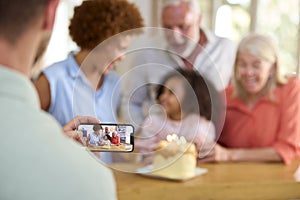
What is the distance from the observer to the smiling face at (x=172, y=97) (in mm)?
795

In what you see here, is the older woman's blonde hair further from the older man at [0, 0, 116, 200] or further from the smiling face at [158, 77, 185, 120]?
the older man at [0, 0, 116, 200]

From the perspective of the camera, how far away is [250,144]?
907mm

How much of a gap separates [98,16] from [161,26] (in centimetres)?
13

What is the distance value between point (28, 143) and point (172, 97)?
59cm

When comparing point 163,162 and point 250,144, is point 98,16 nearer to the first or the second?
point 163,162

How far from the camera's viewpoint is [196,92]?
2.64 ft

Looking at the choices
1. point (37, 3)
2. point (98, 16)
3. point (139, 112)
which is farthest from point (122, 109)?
point (37, 3)

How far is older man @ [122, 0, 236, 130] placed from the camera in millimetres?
789

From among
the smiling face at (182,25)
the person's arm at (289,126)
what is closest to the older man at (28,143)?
the smiling face at (182,25)

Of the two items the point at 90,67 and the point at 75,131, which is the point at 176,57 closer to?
the point at 90,67

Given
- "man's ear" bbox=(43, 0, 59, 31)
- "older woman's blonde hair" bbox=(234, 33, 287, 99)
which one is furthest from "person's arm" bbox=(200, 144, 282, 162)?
"man's ear" bbox=(43, 0, 59, 31)

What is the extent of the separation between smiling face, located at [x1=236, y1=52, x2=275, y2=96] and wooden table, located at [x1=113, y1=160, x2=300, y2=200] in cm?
15

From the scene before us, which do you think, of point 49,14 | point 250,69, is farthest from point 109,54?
point 49,14

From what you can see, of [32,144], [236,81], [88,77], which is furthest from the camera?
[236,81]
